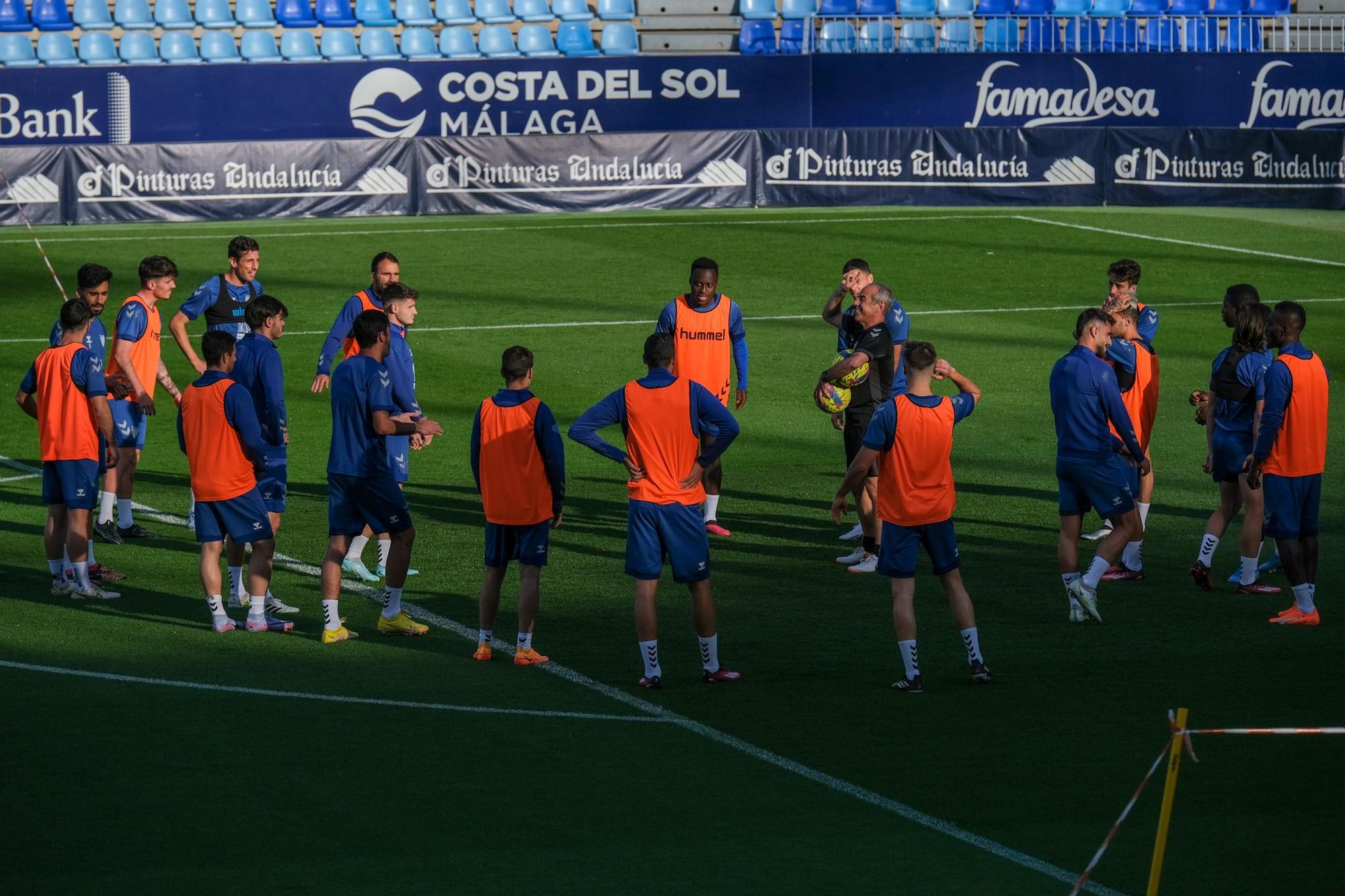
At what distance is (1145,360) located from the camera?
12.8 meters

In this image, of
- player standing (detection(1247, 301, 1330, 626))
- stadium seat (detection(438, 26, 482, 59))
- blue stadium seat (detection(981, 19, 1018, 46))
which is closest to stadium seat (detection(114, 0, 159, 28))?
stadium seat (detection(438, 26, 482, 59))

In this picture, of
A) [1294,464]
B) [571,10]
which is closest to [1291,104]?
[571,10]

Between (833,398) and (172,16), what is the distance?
104ft

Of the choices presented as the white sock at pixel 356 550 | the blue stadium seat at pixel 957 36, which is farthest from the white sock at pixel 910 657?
the blue stadium seat at pixel 957 36

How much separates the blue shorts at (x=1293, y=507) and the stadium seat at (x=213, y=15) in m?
34.1

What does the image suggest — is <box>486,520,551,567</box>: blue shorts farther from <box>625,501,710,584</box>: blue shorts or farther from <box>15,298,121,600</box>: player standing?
<box>15,298,121,600</box>: player standing

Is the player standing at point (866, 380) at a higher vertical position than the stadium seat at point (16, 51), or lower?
lower

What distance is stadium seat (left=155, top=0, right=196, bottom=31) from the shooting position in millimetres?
40156

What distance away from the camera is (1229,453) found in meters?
12.2

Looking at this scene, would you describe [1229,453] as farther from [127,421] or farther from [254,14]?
[254,14]

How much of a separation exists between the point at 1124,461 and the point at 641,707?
4.47m

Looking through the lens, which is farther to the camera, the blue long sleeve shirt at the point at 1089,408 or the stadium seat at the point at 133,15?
the stadium seat at the point at 133,15

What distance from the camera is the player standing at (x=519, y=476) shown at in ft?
33.1

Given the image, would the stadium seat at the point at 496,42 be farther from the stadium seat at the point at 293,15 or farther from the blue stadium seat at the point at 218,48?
the blue stadium seat at the point at 218,48
